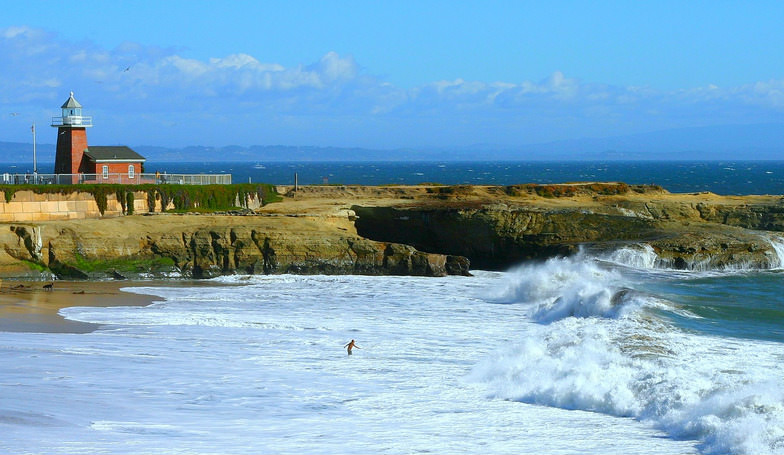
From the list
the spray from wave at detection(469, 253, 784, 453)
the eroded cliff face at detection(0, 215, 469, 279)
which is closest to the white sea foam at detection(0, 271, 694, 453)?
the spray from wave at detection(469, 253, 784, 453)

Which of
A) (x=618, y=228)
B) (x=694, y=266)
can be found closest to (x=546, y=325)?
(x=694, y=266)

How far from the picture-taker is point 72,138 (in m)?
41.5

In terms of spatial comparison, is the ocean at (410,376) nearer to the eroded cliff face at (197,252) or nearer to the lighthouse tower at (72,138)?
the eroded cliff face at (197,252)

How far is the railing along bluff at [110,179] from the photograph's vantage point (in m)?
35.8

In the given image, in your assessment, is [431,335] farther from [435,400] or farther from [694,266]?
[694,266]

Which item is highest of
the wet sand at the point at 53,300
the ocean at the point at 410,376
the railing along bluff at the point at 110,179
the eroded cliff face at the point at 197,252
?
the railing along bluff at the point at 110,179

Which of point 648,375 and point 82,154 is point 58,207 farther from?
point 648,375

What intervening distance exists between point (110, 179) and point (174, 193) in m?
3.44

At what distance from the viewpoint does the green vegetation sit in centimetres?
3447

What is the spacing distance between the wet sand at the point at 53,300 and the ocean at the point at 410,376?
0.75 meters

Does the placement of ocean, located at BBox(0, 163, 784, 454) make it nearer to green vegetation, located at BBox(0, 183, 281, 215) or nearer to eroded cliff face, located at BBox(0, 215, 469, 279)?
eroded cliff face, located at BBox(0, 215, 469, 279)

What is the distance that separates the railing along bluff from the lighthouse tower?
3286 millimetres

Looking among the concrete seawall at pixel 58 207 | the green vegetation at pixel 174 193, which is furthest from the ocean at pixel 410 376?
the green vegetation at pixel 174 193

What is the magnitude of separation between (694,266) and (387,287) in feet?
36.4
